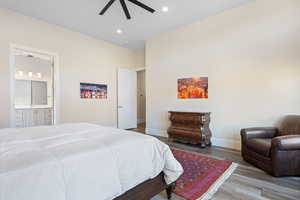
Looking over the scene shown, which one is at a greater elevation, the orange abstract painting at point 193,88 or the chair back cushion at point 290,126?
the orange abstract painting at point 193,88

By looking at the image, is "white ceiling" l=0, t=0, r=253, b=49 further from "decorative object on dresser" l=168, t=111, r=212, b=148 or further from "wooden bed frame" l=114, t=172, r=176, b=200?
"wooden bed frame" l=114, t=172, r=176, b=200

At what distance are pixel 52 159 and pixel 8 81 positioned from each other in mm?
3490

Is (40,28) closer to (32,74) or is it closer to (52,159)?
(32,74)

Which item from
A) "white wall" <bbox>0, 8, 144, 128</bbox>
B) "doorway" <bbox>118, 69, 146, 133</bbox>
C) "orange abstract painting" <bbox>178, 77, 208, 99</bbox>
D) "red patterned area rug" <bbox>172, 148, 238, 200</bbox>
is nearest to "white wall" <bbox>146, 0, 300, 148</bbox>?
"orange abstract painting" <bbox>178, 77, 208, 99</bbox>

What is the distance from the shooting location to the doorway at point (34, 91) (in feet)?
13.4

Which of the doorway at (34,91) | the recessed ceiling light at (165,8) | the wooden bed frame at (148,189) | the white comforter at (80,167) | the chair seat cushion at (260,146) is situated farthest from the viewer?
the doorway at (34,91)

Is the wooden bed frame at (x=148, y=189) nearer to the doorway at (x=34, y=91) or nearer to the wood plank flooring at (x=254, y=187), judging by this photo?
the wood plank flooring at (x=254, y=187)

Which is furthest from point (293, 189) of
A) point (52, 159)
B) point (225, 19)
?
point (225, 19)

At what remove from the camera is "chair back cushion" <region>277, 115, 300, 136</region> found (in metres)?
2.59

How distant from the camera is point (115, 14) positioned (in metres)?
3.62

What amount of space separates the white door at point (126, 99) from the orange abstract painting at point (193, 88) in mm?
2276

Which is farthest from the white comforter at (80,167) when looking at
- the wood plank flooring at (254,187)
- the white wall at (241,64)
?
the white wall at (241,64)

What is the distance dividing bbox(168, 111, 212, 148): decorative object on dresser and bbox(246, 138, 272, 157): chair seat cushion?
104cm

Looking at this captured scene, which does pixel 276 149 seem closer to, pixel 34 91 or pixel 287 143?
pixel 287 143
